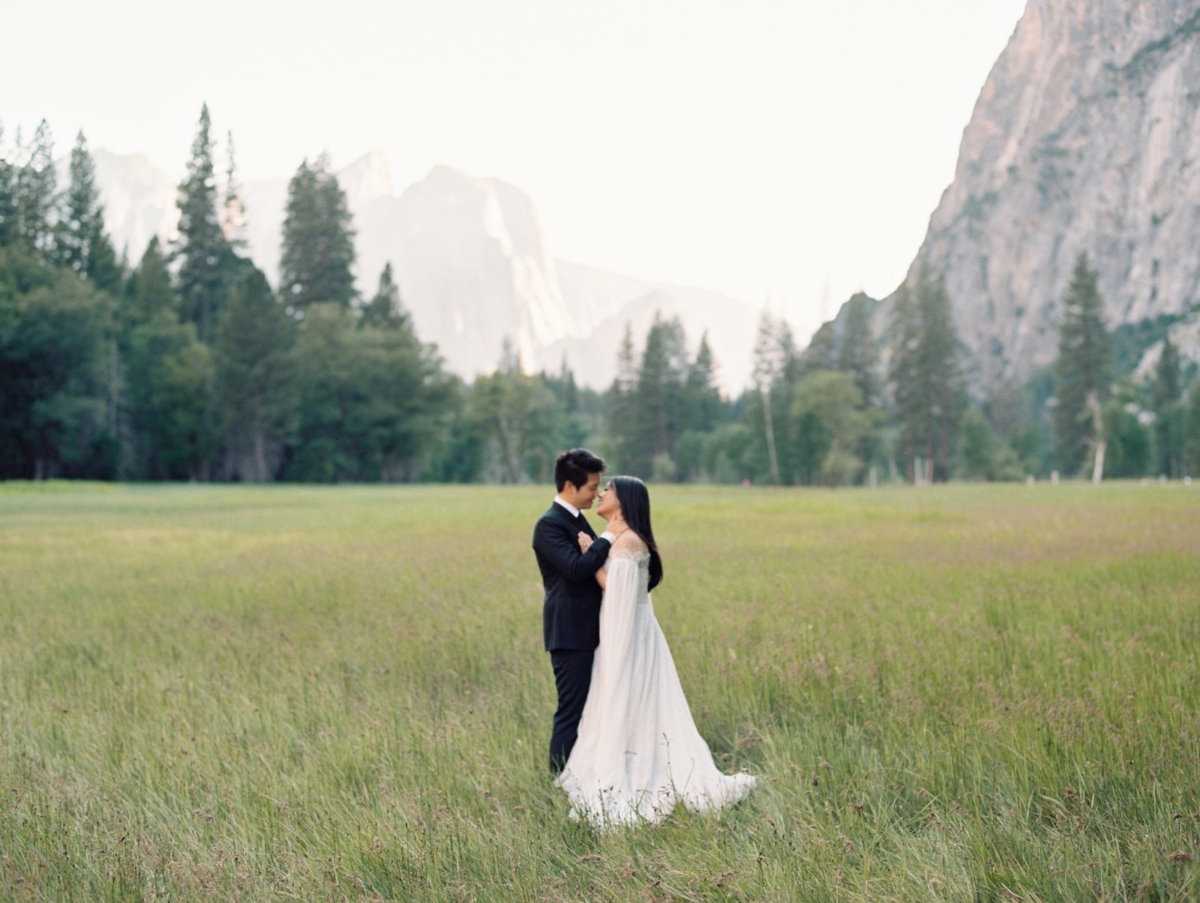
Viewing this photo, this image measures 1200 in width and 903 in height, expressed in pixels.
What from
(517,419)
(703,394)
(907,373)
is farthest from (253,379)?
(703,394)

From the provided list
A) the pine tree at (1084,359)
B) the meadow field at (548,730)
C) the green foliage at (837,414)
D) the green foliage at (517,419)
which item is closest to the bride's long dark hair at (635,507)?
the meadow field at (548,730)

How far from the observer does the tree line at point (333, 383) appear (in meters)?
63.0

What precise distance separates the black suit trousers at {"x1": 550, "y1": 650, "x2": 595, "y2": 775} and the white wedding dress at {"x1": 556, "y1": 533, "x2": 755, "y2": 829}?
16 centimetres

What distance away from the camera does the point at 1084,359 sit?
7431 centimetres

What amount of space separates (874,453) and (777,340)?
1413 cm

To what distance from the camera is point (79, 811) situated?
461cm

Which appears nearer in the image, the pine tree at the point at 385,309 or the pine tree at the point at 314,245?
the pine tree at the point at 385,309

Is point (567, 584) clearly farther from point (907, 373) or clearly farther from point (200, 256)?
point (200, 256)

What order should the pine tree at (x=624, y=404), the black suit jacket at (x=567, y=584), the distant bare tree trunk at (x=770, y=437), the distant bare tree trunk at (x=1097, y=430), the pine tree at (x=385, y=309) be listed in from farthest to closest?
the pine tree at (x=624, y=404)
the pine tree at (x=385, y=309)
the distant bare tree trunk at (x=770, y=437)
the distant bare tree trunk at (x=1097, y=430)
the black suit jacket at (x=567, y=584)

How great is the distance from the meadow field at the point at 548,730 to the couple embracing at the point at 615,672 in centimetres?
26

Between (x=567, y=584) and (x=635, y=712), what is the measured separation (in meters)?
0.81

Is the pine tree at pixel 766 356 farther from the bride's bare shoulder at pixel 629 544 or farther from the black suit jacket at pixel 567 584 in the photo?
the bride's bare shoulder at pixel 629 544

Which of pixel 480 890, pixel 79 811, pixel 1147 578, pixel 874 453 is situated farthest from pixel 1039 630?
pixel 874 453

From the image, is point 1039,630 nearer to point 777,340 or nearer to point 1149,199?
point 777,340
